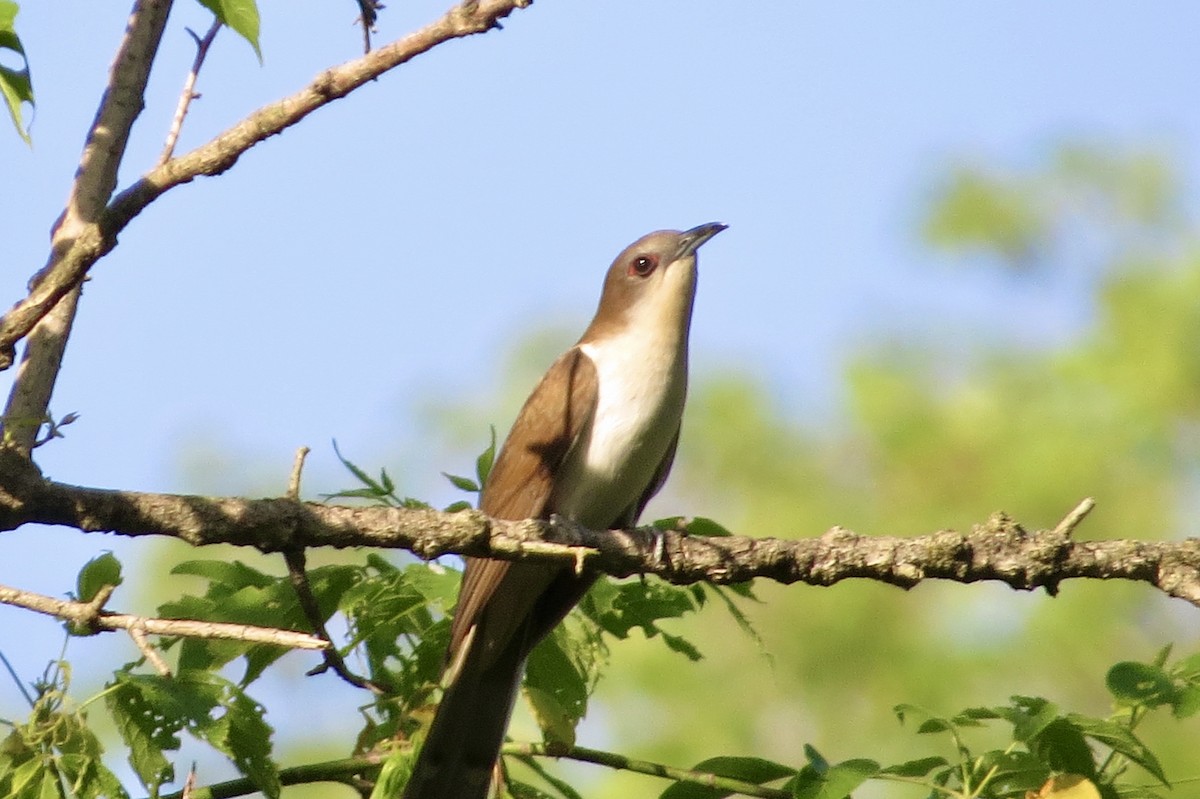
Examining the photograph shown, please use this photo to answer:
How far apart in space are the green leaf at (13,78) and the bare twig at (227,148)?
34 centimetres

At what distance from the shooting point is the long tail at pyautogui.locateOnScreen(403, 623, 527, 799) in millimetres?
3789

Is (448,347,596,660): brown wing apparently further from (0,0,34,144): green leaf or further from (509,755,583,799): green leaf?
(0,0,34,144): green leaf

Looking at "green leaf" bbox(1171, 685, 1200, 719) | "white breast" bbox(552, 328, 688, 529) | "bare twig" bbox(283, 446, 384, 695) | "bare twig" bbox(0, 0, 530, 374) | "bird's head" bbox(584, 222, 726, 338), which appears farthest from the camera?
"bird's head" bbox(584, 222, 726, 338)

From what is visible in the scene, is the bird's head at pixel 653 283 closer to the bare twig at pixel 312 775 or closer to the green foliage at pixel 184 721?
the bare twig at pixel 312 775

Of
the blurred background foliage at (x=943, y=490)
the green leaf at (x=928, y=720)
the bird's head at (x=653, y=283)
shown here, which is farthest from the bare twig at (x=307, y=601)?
the blurred background foliage at (x=943, y=490)

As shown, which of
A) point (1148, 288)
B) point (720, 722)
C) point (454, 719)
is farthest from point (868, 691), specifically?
point (454, 719)

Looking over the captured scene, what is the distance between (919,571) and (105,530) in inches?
64.2

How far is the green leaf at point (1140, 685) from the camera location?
2748mm

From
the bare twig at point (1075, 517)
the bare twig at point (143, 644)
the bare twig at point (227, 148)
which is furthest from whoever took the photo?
the bare twig at point (1075, 517)

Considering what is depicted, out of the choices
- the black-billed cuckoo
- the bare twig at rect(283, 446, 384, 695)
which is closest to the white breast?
the black-billed cuckoo

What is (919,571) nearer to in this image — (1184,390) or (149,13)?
(149,13)

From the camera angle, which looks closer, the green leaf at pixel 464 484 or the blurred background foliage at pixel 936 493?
the green leaf at pixel 464 484

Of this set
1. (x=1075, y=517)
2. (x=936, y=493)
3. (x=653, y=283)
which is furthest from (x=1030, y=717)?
(x=936, y=493)

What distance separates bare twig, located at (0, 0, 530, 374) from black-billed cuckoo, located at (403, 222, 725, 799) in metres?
1.42
